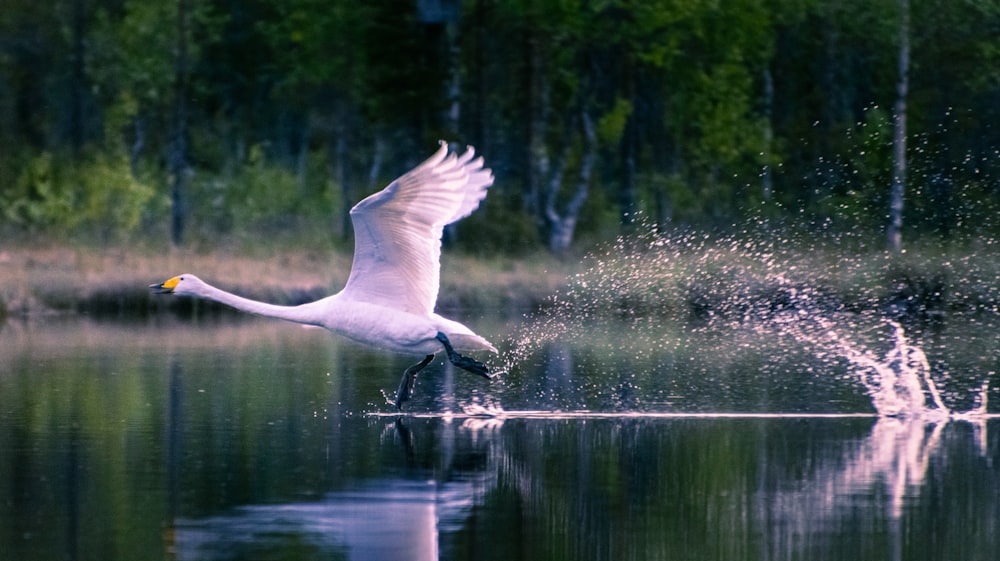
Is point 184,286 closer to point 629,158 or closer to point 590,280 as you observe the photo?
point 590,280

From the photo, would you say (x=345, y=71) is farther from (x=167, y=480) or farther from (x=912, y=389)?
(x=167, y=480)

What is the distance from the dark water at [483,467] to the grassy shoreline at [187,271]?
7.47 m

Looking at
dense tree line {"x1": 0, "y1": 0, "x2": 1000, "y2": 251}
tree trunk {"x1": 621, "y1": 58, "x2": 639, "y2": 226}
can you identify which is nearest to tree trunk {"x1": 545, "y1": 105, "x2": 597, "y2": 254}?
dense tree line {"x1": 0, "y1": 0, "x2": 1000, "y2": 251}

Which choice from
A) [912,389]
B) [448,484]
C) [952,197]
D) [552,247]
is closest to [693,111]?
[552,247]

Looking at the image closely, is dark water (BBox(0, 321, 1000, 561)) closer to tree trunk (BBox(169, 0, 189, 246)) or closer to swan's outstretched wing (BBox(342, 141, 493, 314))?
swan's outstretched wing (BBox(342, 141, 493, 314))

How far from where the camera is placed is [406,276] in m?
13.1

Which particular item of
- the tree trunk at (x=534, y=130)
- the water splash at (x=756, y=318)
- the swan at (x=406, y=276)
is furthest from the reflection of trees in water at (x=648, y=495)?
the tree trunk at (x=534, y=130)

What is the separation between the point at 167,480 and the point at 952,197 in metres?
22.1

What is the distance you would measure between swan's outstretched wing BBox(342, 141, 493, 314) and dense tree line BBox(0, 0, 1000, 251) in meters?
17.3

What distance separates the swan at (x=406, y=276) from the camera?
488 inches

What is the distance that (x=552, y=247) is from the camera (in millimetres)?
35062

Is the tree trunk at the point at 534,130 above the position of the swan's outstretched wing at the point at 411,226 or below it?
above

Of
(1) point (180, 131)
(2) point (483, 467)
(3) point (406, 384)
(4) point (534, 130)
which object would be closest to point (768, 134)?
(4) point (534, 130)

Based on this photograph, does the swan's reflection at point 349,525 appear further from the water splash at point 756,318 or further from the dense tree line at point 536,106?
the dense tree line at point 536,106
